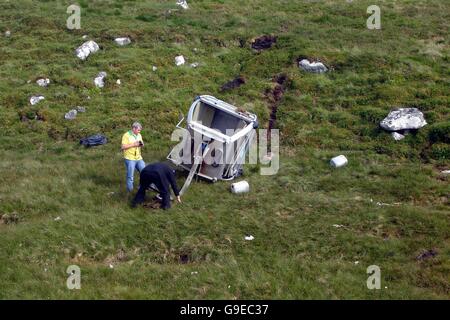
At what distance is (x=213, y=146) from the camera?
14719mm

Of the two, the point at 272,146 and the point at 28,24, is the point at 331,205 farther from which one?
the point at 28,24

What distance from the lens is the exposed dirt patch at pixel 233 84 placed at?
21688 millimetres

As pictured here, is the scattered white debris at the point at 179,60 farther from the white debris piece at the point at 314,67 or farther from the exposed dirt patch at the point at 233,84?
the white debris piece at the point at 314,67

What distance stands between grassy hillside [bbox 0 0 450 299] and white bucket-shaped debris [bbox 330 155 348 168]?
22cm

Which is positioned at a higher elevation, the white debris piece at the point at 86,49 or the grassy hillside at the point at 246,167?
the white debris piece at the point at 86,49

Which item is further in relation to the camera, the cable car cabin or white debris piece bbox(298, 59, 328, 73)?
white debris piece bbox(298, 59, 328, 73)

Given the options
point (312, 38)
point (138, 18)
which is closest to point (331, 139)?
point (312, 38)

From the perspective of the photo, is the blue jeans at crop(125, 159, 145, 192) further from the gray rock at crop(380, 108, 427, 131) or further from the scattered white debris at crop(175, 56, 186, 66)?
the scattered white debris at crop(175, 56, 186, 66)

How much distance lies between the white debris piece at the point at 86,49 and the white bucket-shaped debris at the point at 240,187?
1242 cm

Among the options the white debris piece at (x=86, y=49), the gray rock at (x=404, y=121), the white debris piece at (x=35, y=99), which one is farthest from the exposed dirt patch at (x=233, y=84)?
the white debris piece at (x=35, y=99)

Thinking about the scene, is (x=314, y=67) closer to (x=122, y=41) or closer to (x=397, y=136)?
(x=397, y=136)

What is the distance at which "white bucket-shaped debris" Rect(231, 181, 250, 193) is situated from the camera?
1455 centimetres

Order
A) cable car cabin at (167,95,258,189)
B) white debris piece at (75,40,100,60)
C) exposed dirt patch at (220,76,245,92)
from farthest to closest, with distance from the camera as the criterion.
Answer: white debris piece at (75,40,100,60) < exposed dirt patch at (220,76,245,92) < cable car cabin at (167,95,258,189)

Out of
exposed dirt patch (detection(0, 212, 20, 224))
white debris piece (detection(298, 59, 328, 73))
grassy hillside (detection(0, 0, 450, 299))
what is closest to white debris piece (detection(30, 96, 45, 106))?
grassy hillside (detection(0, 0, 450, 299))
